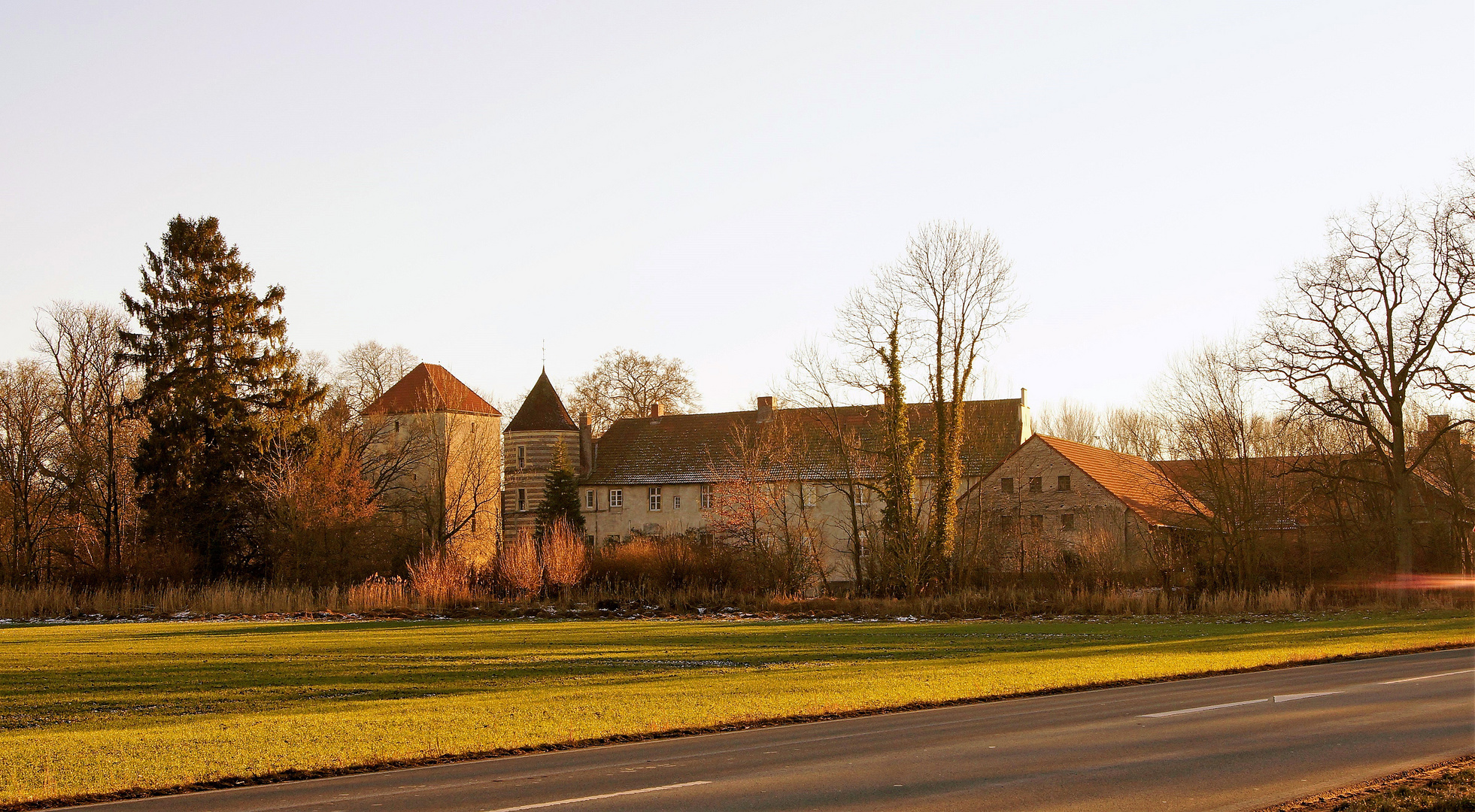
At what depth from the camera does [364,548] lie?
47.3 metres

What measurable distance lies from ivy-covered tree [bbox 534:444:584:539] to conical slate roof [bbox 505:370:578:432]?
4.30 meters

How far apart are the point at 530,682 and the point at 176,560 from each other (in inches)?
1379

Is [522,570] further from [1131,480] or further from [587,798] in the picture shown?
[1131,480]

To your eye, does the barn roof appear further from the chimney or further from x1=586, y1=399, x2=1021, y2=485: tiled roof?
the chimney

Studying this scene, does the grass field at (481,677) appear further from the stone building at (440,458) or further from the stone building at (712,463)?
the stone building at (712,463)

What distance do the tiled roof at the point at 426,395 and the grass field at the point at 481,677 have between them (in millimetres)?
37826

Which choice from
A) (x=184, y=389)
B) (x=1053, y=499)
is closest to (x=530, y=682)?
(x=184, y=389)

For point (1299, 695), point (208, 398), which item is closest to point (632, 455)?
point (208, 398)

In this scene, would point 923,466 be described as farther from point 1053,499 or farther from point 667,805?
point 667,805

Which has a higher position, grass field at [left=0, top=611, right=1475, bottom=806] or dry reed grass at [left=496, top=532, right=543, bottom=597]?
dry reed grass at [left=496, top=532, right=543, bottom=597]

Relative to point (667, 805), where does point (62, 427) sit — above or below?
above

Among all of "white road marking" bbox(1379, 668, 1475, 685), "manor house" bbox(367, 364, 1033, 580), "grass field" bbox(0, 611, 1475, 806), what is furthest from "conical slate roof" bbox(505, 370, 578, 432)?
"white road marking" bbox(1379, 668, 1475, 685)

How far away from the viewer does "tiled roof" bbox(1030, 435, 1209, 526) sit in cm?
5172

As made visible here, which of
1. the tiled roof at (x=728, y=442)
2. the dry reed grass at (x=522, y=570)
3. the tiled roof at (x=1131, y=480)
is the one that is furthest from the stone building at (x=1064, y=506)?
the dry reed grass at (x=522, y=570)
